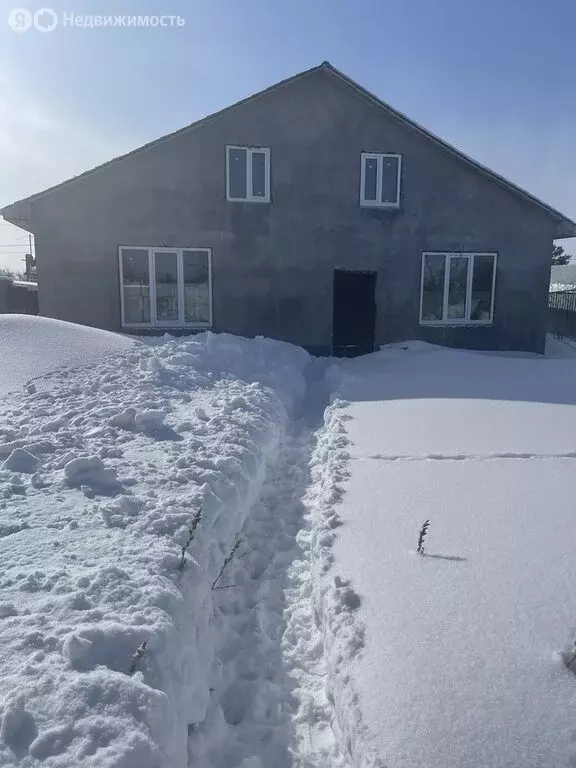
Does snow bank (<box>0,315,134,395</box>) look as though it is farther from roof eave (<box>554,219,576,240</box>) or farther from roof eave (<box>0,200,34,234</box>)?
roof eave (<box>554,219,576,240</box>)

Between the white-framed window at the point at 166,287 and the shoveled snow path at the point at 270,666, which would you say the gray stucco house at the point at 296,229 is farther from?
the shoveled snow path at the point at 270,666

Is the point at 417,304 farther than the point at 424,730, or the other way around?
the point at 417,304

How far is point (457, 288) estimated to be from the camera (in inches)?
510

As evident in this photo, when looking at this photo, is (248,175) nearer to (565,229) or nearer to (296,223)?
(296,223)

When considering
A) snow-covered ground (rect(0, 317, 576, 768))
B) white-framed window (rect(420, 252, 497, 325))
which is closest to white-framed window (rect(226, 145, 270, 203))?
white-framed window (rect(420, 252, 497, 325))

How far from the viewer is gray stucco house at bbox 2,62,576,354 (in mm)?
11586

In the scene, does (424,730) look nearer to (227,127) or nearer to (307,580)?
(307,580)

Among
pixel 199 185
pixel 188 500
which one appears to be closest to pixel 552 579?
pixel 188 500

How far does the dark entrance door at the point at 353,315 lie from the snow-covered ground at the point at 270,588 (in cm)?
633

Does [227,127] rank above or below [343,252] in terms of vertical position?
above

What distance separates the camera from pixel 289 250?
1215 centimetres

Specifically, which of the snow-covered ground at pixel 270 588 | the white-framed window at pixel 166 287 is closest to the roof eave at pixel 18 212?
the white-framed window at pixel 166 287

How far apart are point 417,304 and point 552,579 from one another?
384 inches

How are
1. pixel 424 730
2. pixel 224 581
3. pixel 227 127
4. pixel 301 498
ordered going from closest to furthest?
pixel 424 730, pixel 224 581, pixel 301 498, pixel 227 127
